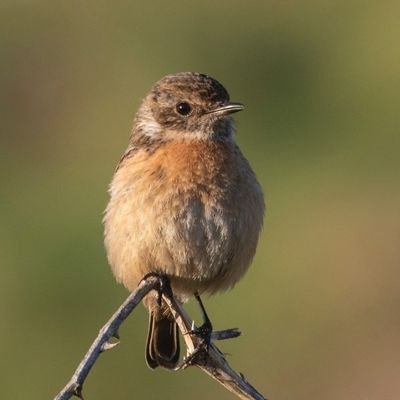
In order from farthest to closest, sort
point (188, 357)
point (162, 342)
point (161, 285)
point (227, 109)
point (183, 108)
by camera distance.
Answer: point (183, 108) < point (227, 109) < point (162, 342) < point (161, 285) < point (188, 357)

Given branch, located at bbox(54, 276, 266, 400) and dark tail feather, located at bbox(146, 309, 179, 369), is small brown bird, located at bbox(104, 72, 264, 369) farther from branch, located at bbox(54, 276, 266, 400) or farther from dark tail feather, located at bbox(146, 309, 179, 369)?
branch, located at bbox(54, 276, 266, 400)

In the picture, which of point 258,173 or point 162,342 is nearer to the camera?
point 162,342

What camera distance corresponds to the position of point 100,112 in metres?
18.6

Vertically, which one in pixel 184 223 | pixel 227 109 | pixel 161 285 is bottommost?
pixel 161 285

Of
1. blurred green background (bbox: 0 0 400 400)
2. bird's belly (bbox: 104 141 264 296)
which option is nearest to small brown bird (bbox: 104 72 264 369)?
bird's belly (bbox: 104 141 264 296)

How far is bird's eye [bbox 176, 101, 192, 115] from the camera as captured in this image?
9751 mm

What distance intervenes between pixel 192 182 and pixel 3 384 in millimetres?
4534

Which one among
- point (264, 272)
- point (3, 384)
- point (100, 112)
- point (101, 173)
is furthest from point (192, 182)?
point (100, 112)

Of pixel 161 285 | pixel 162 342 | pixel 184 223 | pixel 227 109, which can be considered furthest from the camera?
pixel 227 109

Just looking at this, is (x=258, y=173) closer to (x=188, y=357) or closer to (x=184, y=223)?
(x=184, y=223)

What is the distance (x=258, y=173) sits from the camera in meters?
16.6

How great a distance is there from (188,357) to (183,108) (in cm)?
234

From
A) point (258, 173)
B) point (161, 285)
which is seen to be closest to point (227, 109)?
point (161, 285)

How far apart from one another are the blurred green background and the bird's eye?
11.9 ft
